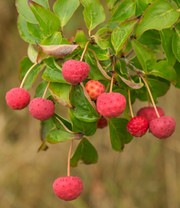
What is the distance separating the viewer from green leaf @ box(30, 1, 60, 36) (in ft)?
4.39

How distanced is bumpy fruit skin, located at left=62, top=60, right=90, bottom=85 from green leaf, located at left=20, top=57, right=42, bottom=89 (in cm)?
19

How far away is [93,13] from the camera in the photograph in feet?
4.56

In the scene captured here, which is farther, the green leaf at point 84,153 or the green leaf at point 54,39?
the green leaf at point 84,153

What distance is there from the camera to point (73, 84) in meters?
1.28

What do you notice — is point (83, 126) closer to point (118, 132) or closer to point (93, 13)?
point (118, 132)

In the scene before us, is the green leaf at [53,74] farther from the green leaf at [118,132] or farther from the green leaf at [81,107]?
the green leaf at [118,132]

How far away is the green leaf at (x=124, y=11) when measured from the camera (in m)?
1.34

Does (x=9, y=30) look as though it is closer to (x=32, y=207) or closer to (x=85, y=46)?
(x=32, y=207)

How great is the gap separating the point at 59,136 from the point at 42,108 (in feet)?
0.36

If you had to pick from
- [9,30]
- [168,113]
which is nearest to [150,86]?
[168,113]

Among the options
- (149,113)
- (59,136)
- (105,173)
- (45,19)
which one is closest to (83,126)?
(59,136)

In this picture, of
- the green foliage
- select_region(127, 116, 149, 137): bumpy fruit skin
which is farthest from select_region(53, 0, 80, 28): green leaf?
select_region(127, 116, 149, 137): bumpy fruit skin

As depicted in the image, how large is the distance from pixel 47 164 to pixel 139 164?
2.39 feet

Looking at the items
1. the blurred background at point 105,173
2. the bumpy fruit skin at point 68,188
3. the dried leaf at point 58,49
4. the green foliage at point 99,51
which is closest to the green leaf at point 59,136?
the green foliage at point 99,51
